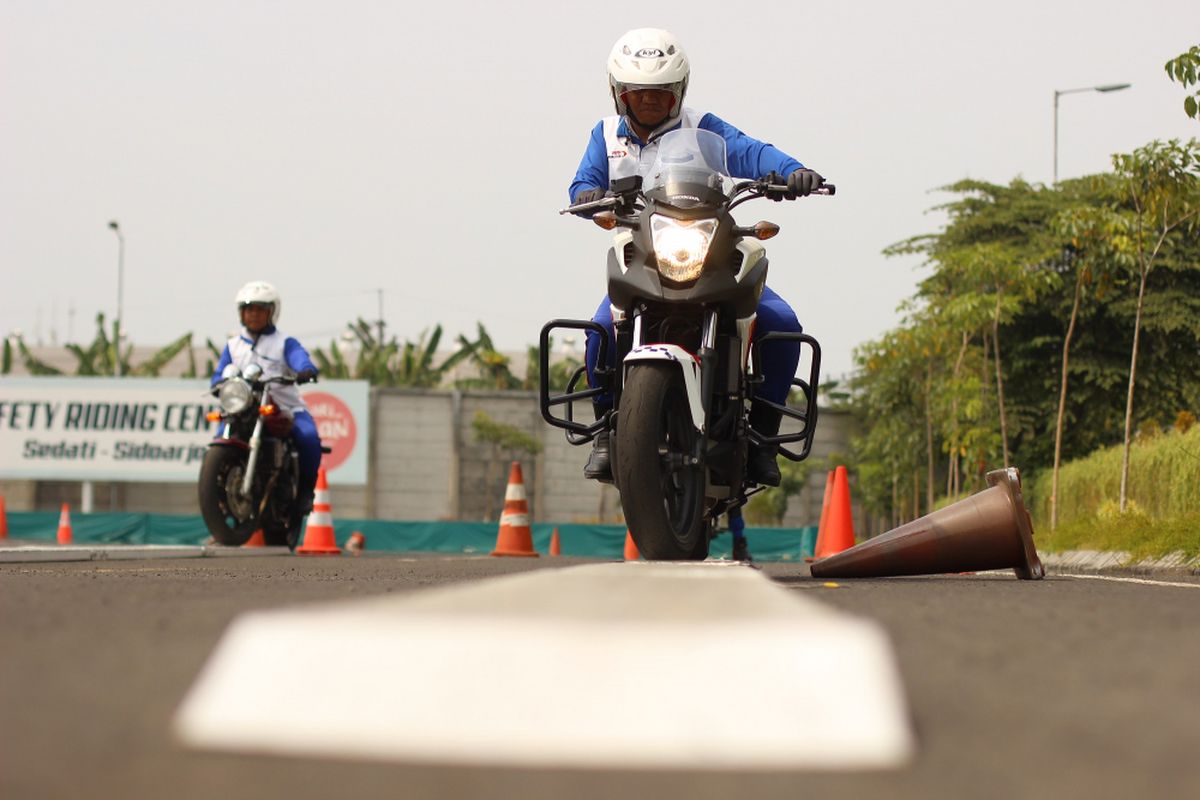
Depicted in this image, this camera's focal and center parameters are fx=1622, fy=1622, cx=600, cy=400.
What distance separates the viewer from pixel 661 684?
2.02 meters

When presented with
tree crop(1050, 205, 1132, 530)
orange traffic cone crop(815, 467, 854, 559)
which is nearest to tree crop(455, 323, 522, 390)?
tree crop(1050, 205, 1132, 530)

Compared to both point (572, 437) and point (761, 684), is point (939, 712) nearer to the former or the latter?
point (761, 684)

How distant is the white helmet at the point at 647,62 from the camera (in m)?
7.10

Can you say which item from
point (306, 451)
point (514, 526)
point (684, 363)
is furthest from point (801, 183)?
point (514, 526)

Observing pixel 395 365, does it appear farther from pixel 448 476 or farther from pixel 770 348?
pixel 770 348

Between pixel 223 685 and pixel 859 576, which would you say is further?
pixel 859 576

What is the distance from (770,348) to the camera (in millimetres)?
7168

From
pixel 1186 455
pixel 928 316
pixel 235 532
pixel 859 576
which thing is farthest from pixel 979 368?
pixel 859 576

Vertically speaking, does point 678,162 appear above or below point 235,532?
above

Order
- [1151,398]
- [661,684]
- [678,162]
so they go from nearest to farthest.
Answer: [661,684], [678,162], [1151,398]

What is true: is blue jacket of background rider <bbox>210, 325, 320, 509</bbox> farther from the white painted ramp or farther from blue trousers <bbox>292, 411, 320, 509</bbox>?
the white painted ramp

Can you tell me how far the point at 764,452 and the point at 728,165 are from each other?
137 centimetres

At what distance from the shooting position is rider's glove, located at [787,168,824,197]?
6820 mm

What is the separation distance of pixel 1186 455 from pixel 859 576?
22.6 ft
